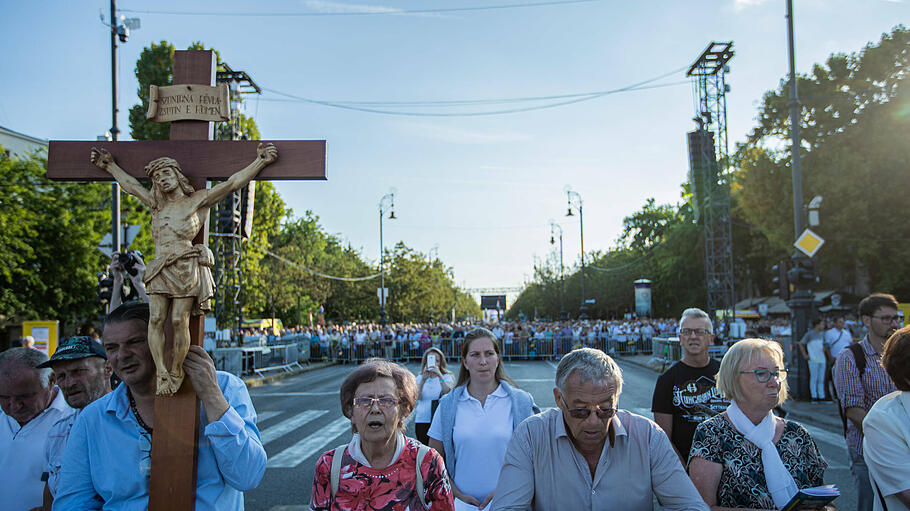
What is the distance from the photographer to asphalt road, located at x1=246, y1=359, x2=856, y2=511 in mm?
6738

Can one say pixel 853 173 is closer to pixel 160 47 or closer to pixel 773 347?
pixel 773 347

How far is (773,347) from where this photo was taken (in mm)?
3211

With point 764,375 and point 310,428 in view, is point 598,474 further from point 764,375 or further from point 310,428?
point 310,428

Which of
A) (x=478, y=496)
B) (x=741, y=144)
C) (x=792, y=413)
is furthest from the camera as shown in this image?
(x=741, y=144)

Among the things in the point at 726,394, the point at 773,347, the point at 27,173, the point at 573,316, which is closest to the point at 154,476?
the point at 726,394

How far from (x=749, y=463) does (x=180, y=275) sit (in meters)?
2.68

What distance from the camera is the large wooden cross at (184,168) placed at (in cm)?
245

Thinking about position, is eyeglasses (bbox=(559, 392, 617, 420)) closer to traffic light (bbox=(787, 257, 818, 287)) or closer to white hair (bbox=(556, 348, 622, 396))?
white hair (bbox=(556, 348, 622, 396))

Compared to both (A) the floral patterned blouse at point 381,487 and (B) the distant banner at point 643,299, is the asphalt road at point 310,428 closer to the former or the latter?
(A) the floral patterned blouse at point 381,487

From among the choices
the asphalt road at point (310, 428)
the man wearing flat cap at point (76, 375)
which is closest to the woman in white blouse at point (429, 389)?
the asphalt road at point (310, 428)

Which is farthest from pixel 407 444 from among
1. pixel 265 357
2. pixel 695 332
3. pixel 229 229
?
pixel 229 229

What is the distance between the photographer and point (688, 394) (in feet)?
13.9

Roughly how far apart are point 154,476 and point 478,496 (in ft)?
6.50

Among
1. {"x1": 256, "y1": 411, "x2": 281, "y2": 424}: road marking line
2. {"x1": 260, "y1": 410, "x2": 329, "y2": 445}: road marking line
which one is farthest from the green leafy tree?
{"x1": 260, "y1": 410, "x2": 329, "y2": 445}: road marking line
